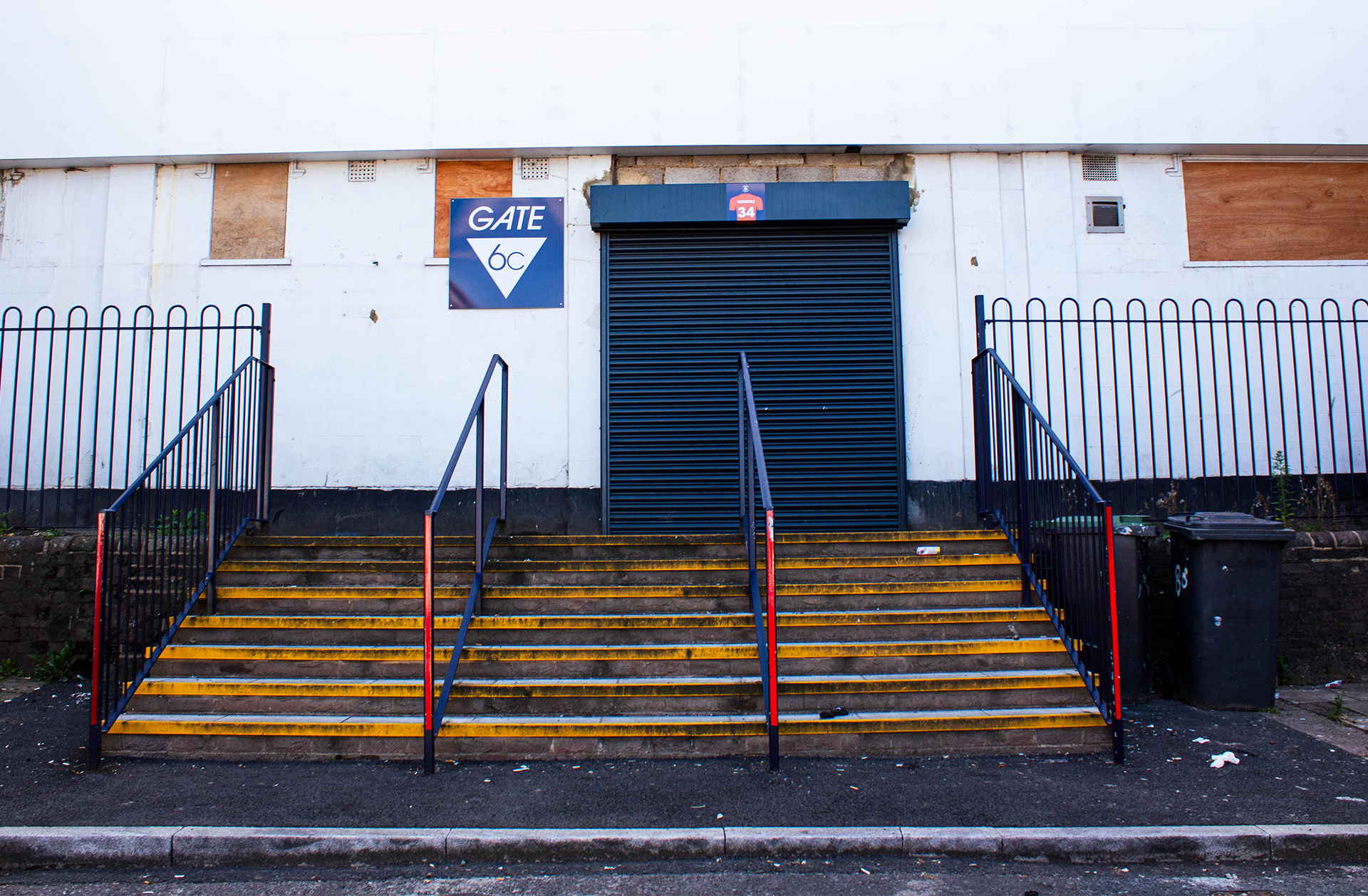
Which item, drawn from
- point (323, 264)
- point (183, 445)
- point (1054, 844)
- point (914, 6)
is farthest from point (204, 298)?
point (1054, 844)

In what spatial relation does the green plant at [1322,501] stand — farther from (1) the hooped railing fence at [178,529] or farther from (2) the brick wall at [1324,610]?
(1) the hooped railing fence at [178,529]

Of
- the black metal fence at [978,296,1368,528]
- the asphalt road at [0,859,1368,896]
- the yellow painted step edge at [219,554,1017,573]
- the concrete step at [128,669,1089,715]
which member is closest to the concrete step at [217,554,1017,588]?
the yellow painted step edge at [219,554,1017,573]

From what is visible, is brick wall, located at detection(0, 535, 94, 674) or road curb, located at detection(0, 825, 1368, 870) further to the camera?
brick wall, located at detection(0, 535, 94, 674)

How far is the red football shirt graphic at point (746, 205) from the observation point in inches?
287

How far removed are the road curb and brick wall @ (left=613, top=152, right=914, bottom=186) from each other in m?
5.97

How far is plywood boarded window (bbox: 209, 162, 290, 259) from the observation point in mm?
7539

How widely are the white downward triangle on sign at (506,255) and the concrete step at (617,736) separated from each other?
14.1 ft

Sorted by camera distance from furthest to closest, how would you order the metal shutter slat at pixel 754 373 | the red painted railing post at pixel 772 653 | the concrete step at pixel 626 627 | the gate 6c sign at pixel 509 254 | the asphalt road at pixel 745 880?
1. the gate 6c sign at pixel 509 254
2. the metal shutter slat at pixel 754 373
3. the concrete step at pixel 626 627
4. the red painted railing post at pixel 772 653
5. the asphalt road at pixel 745 880

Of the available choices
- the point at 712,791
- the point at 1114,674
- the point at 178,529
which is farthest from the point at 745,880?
the point at 178,529

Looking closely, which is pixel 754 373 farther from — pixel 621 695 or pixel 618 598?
pixel 621 695

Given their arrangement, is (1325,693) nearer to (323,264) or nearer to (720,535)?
(720,535)

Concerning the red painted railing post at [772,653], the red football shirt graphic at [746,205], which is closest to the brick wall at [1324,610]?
the red painted railing post at [772,653]

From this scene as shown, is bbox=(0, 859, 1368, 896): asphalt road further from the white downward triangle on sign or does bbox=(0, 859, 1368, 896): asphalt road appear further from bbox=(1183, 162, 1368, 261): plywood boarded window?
bbox=(1183, 162, 1368, 261): plywood boarded window

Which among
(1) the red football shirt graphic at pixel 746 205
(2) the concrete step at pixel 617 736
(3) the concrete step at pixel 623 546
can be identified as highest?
(1) the red football shirt graphic at pixel 746 205
